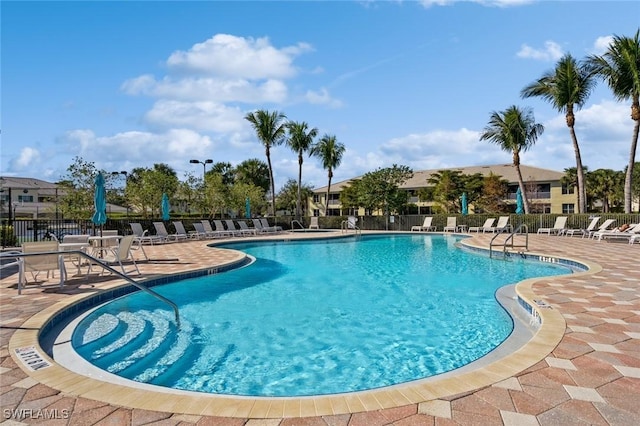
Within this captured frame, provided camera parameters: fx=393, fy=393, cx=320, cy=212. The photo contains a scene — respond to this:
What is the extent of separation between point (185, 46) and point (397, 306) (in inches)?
442

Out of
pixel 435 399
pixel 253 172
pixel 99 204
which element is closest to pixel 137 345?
pixel 435 399

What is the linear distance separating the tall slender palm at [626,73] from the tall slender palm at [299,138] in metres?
20.9

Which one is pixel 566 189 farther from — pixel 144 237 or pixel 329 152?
pixel 144 237

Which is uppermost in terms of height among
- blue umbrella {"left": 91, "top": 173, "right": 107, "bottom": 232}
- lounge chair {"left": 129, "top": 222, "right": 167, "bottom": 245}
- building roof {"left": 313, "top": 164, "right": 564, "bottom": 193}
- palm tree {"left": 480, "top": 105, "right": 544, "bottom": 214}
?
palm tree {"left": 480, "top": 105, "right": 544, "bottom": 214}

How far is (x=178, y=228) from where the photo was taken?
1925cm

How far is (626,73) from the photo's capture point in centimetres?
1964

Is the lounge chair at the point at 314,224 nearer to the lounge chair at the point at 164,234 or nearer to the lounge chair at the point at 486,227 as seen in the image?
the lounge chair at the point at 486,227

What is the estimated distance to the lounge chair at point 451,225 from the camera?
2545 centimetres

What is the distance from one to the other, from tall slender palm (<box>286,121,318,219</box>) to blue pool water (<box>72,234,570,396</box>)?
25.6 metres

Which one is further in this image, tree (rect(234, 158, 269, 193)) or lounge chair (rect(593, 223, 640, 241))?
tree (rect(234, 158, 269, 193))

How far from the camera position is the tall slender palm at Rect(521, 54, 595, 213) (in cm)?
2206

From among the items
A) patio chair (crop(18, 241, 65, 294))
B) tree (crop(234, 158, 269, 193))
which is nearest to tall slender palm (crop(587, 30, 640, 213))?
patio chair (crop(18, 241, 65, 294))

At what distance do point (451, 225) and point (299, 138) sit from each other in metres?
15.4

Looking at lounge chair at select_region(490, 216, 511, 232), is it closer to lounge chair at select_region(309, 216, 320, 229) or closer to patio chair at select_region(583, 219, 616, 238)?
patio chair at select_region(583, 219, 616, 238)
